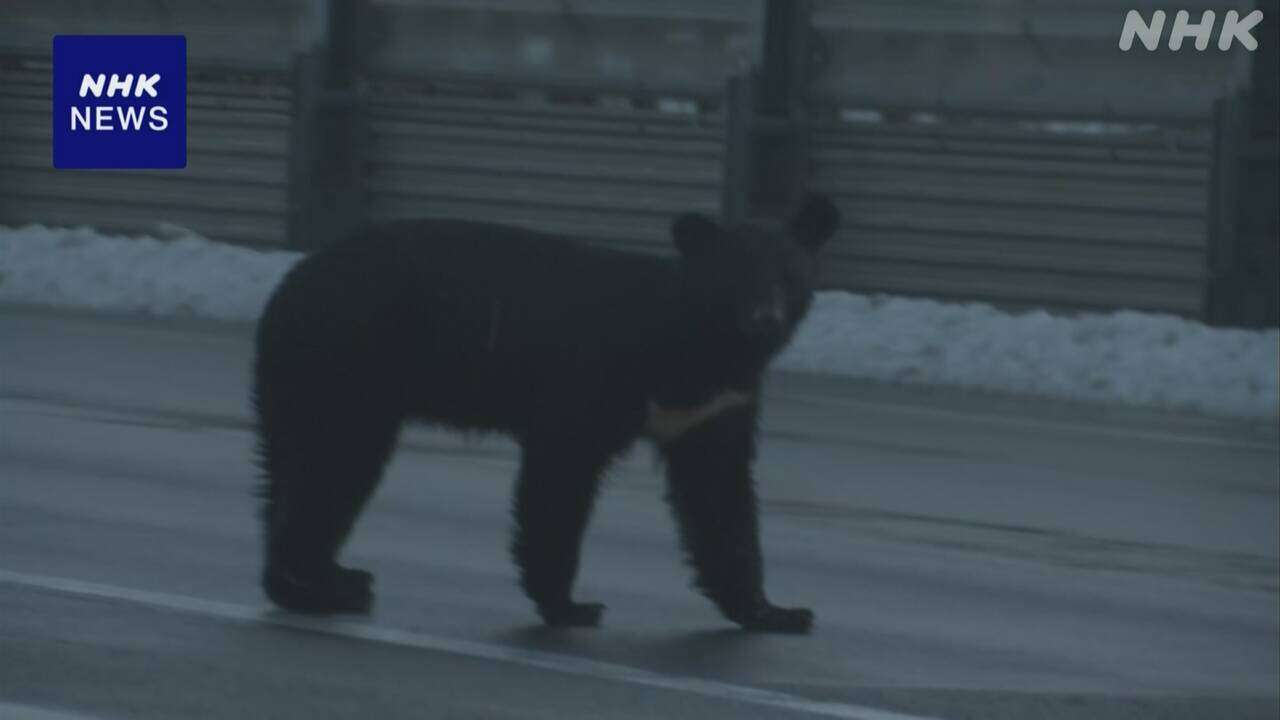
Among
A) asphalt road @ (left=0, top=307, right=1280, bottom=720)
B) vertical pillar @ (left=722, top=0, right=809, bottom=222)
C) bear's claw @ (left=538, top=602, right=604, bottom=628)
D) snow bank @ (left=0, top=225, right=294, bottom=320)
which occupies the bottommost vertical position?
snow bank @ (left=0, top=225, right=294, bottom=320)

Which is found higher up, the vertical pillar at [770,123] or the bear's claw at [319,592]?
the vertical pillar at [770,123]

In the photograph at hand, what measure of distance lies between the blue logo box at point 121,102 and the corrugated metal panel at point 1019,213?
6.70m

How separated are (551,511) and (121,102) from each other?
63.1ft

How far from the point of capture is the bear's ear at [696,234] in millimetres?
8047

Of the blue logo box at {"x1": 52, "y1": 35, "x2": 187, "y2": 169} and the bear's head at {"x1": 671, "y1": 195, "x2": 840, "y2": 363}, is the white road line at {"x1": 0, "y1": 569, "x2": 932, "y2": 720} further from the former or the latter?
the blue logo box at {"x1": 52, "y1": 35, "x2": 187, "y2": 169}

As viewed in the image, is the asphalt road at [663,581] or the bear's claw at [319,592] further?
the bear's claw at [319,592]

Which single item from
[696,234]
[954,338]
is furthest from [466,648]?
[954,338]

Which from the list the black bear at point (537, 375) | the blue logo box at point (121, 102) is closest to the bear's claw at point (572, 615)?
the black bear at point (537, 375)

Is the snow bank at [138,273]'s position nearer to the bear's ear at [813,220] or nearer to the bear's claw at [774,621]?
the bear's claw at [774,621]

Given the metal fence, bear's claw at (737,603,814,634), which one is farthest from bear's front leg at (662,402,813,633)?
the metal fence

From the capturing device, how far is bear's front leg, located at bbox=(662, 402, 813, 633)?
836cm

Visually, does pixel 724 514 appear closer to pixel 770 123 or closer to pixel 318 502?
pixel 318 502

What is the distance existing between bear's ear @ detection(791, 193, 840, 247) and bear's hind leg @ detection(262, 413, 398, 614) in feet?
4.44

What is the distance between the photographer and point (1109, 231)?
70.3 feet
